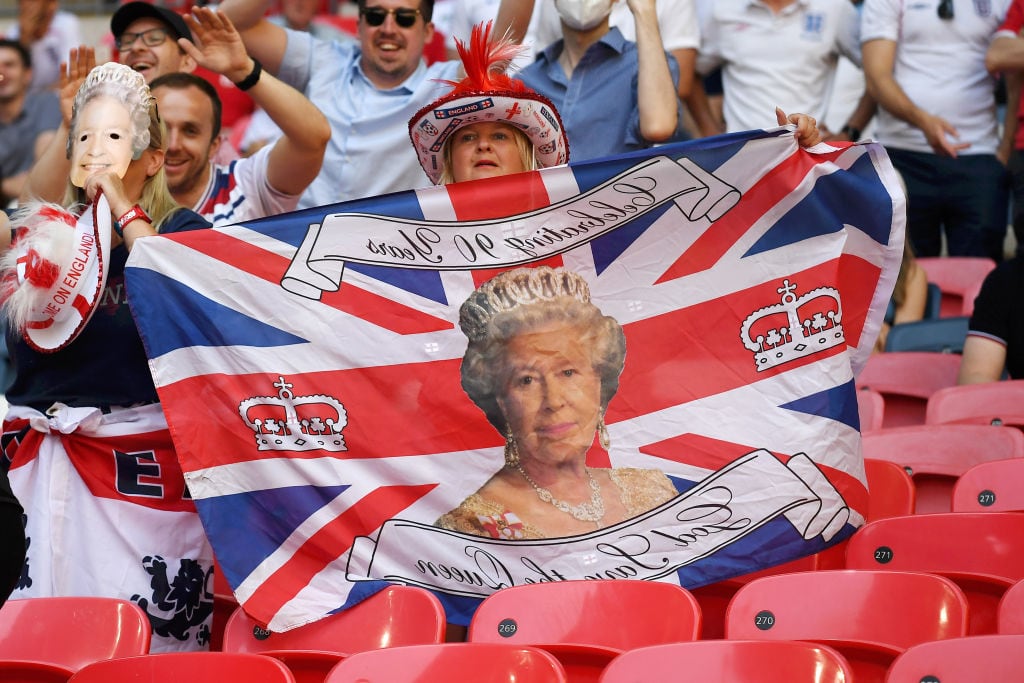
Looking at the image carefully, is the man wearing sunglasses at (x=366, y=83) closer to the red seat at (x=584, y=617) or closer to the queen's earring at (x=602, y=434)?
the queen's earring at (x=602, y=434)

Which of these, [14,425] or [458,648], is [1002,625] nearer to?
[458,648]

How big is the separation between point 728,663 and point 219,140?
113 inches

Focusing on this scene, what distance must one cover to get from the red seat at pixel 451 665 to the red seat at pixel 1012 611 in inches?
38.8

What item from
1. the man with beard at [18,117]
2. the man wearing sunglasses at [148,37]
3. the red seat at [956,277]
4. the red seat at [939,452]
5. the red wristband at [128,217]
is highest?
the man with beard at [18,117]

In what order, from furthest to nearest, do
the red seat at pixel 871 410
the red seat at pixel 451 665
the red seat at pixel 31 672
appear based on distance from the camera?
the red seat at pixel 871 410, the red seat at pixel 31 672, the red seat at pixel 451 665

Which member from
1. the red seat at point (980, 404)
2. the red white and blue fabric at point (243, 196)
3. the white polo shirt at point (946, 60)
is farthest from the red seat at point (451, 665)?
the white polo shirt at point (946, 60)

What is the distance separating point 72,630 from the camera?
3.41 m

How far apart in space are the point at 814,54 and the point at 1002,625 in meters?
4.10

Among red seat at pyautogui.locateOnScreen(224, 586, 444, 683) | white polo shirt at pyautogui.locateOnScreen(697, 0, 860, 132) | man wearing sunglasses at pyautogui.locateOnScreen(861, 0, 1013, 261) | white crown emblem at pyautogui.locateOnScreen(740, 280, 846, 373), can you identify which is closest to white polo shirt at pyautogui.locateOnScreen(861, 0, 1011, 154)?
man wearing sunglasses at pyautogui.locateOnScreen(861, 0, 1013, 261)

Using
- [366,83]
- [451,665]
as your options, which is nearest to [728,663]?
[451,665]

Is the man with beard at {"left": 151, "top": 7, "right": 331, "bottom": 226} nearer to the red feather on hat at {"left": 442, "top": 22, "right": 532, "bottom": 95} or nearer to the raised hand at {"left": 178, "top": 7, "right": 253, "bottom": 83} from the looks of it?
the raised hand at {"left": 178, "top": 7, "right": 253, "bottom": 83}

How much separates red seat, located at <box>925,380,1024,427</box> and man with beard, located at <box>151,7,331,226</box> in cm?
222

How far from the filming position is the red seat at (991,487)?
375 cm

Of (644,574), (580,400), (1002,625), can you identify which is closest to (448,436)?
(580,400)
